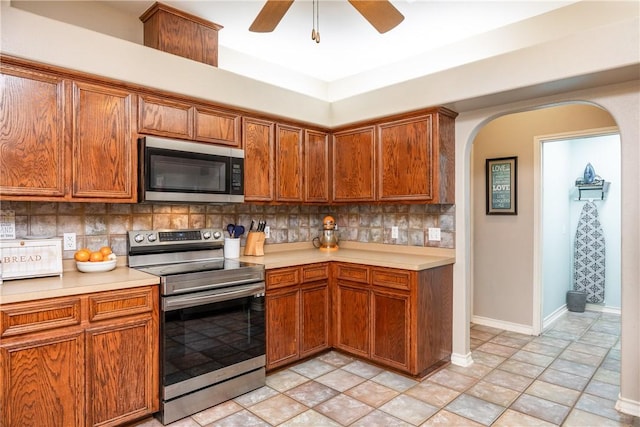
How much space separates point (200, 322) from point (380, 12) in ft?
7.00

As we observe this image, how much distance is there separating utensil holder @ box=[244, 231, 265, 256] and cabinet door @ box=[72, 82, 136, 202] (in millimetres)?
1089

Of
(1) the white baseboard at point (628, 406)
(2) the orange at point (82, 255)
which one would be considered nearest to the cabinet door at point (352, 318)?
(1) the white baseboard at point (628, 406)

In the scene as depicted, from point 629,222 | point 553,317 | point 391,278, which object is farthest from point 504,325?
point 629,222

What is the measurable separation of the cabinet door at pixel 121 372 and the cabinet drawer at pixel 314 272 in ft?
4.11

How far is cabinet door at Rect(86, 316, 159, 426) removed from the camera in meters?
2.07

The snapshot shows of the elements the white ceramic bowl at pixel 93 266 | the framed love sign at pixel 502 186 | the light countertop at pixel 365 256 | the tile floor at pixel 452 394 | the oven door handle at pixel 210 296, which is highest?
the framed love sign at pixel 502 186

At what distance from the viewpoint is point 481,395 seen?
264cm

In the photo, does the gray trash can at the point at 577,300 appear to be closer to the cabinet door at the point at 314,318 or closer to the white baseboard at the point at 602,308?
the white baseboard at the point at 602,308

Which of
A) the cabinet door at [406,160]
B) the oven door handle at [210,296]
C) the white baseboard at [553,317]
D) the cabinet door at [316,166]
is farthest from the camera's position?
the white baseboard at [553,317]

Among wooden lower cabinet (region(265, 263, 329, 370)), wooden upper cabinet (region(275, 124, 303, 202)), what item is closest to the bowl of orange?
wooden lower cabinet (region(265, 263, 329, 370))

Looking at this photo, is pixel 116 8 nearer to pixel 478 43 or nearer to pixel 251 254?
pixel 251 254

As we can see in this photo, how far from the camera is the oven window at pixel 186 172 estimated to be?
100.0 inches

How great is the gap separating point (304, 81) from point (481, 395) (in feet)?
11.0

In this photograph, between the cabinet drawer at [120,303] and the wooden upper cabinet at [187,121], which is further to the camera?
the wooden upper cabinet at [187,121]
